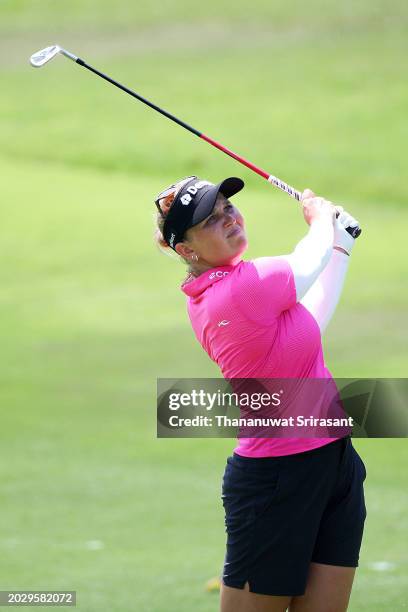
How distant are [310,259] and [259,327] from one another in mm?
230

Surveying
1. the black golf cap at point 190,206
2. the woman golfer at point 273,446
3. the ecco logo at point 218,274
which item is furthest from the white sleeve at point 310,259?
the black golf cap at point 190,206

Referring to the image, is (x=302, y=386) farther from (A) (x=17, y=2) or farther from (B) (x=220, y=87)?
(A) (x=17, y=2)

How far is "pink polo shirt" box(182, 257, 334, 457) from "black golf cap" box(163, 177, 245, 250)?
6.2 inches

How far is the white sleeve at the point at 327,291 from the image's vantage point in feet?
12.4

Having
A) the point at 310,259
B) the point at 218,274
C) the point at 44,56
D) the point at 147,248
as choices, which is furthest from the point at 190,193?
the point at 147,248

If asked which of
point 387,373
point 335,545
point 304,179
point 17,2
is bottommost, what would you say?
point 335,545

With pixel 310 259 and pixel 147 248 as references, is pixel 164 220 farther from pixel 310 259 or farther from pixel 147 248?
pixel 147 248

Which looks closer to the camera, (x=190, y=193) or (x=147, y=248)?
(x=190, y=193)

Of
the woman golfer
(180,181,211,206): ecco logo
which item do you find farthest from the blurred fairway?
(180,181,211,206): ecco logo

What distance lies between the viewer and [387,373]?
12234mm

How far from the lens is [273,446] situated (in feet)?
11.8

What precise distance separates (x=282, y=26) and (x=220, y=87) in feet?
13.7

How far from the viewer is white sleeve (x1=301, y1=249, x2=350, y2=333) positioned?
3768 mm

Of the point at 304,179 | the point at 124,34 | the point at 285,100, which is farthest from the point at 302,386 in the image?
the point at 124,34
